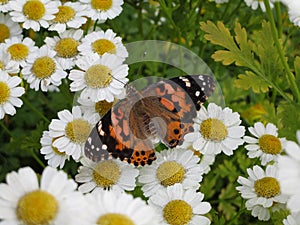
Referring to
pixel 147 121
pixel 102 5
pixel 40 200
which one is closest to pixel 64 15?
pixel 102 5

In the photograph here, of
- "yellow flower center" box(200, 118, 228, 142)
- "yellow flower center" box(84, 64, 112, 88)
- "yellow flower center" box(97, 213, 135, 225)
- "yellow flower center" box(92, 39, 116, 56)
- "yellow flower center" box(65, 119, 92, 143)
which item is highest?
"yellow flower center" box(92, 39, 116, 56)

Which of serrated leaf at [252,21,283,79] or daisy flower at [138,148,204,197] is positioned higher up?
serrated leaf at [252,21,283,79]

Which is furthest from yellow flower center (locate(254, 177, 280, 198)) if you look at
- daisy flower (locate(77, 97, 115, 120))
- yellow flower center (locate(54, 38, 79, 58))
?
yellow flower center (locate(54, 38, 79, 58))

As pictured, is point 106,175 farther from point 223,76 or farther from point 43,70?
point 223,76

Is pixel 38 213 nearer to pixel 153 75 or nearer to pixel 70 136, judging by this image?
pixel 70 136

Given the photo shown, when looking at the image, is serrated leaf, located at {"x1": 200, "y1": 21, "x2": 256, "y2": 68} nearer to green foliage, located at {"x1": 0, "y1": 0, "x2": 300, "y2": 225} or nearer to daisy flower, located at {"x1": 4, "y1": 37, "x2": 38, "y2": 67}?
green foliage, located at {"x1": 0, "y1": 0, "x2": 300, "y2": 225}

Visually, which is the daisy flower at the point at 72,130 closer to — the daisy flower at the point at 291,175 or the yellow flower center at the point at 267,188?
the yellow flower center at the point at 267,188
